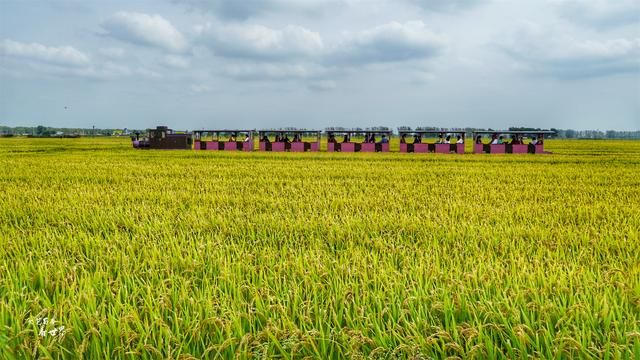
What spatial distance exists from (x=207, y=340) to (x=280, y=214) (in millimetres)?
5079

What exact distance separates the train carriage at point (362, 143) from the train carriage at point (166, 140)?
14803 millimetres

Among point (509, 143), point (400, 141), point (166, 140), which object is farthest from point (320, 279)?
point (166, 140)

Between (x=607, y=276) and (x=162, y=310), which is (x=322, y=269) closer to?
(x=162, y=310)

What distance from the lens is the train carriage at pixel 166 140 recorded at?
4466 cm

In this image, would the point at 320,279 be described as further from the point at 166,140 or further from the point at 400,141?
the point at 166,140

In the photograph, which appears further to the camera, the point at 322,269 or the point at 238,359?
the point at 322,269

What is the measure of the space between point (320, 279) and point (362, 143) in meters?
35.8

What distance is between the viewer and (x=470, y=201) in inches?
385

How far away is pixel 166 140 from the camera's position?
4506cm

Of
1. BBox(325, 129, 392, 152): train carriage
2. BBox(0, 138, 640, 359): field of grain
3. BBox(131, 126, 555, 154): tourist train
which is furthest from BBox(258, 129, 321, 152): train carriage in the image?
BBox(0, 138, 640, 359): field of grain

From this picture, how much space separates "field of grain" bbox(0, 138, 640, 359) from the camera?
8.63ft

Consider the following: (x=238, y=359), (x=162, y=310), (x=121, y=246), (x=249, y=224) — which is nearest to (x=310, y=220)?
(x=249, y=224)

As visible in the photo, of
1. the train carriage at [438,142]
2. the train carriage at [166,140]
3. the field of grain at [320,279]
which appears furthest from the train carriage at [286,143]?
the field of grain at [320,279]

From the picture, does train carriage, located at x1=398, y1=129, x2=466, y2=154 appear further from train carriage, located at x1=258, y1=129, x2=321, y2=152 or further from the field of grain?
the field of grain
